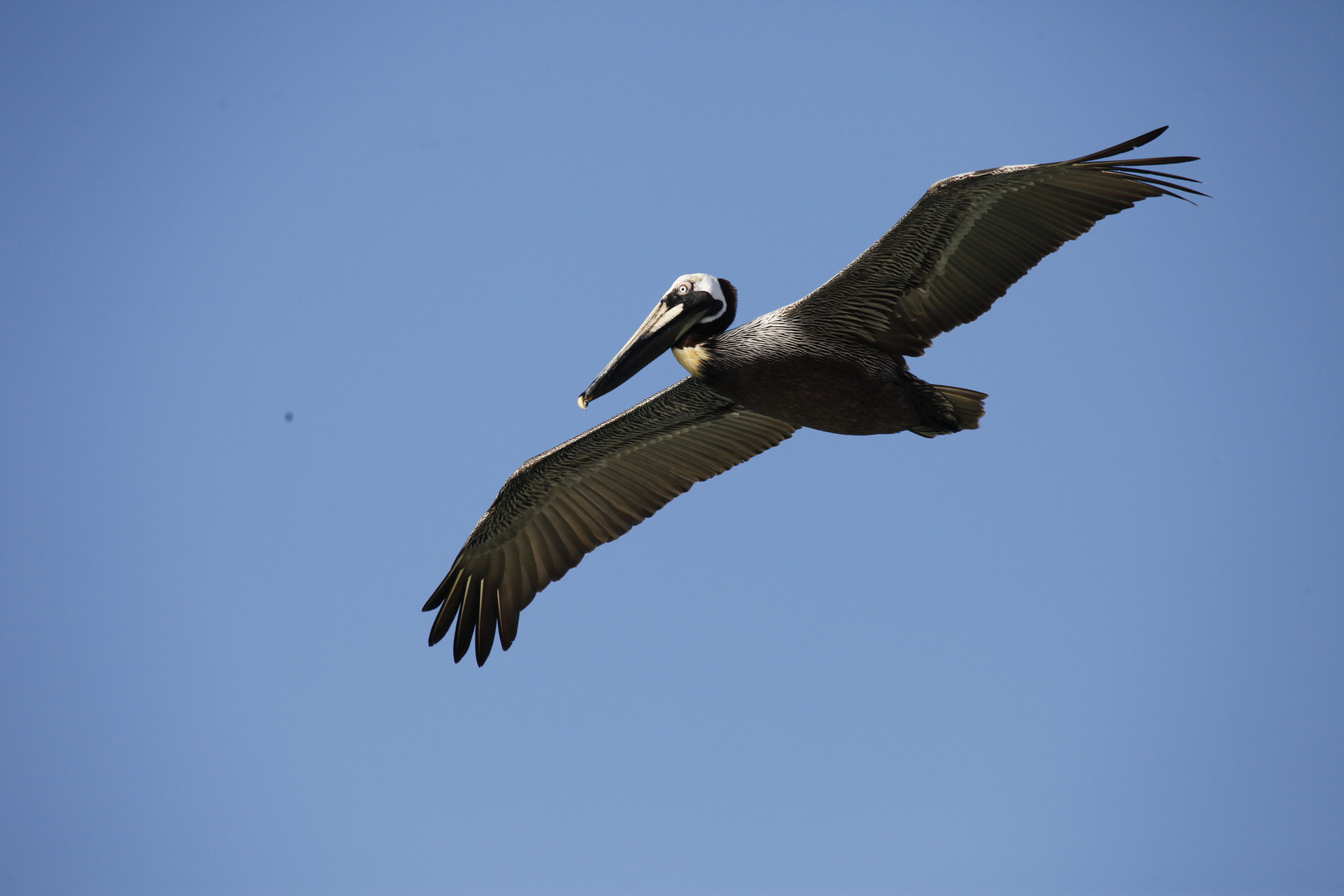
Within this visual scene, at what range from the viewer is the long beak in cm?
899

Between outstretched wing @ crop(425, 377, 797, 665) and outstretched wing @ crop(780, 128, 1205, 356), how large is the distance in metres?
1.73

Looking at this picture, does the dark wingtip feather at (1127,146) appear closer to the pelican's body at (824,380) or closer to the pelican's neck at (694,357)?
the pelican's body at (824,380)

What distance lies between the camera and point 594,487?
34.4ft

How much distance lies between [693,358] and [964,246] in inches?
90.2

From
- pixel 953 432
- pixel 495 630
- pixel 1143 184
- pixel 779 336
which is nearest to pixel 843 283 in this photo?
pixel 779 336

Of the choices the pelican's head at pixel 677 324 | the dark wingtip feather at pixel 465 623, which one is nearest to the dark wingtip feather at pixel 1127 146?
the pelican's head at pixel 677 324

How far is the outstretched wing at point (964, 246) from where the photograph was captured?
8.41m

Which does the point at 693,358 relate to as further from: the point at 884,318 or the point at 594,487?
the point at 594,487

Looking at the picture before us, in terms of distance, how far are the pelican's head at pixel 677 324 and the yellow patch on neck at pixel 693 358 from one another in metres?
0.06

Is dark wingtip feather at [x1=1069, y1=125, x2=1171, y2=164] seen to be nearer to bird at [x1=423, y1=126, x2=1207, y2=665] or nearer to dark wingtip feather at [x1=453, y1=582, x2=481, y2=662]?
bird at [x1=423, y1=126, x2=1207, y2=665]

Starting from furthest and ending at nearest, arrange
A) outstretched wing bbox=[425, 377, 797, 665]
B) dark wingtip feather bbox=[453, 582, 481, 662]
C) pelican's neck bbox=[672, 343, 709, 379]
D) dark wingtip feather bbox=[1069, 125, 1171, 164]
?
1. outstretched wing bbox=[425, 377, 797, 665]
2. dark wingtip feather bbox=[453, 582, 481, 662]
3. pelican's neck bbox=[672, 343, 709, 379]
4. dark wingtip feather bbox=[1069, 125, 1171, 164]

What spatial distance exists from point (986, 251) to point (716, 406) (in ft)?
9.07

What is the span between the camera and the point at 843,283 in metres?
8.69

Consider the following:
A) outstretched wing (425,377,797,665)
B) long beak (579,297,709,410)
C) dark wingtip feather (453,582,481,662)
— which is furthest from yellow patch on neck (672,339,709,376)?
dark wingtip feather (453,582,481,662)
